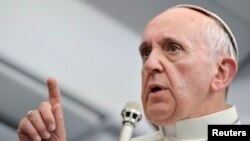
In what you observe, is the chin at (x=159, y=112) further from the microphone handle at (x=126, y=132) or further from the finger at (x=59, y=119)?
the finger at (x=59, y=119)

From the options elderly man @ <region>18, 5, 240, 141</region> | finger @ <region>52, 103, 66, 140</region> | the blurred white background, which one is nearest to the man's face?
elderly man @ <region>18, 5, 240, 141</region>

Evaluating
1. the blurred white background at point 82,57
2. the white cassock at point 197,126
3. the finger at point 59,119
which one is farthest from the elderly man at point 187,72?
the blurred white background at point 82,57

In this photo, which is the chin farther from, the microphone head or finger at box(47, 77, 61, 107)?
finger at box(47, 77, 61, 107)

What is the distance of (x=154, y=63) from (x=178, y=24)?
0.12 meters

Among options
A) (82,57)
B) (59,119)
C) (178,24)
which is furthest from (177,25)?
(82,57)

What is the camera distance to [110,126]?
1.74 meters

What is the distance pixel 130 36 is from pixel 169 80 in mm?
880

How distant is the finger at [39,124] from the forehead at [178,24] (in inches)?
11.6

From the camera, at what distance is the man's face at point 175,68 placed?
3.02 feet

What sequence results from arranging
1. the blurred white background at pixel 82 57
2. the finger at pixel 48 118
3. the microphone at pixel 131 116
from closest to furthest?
the finger at pixel 48 118
the microphone at pixel 131 116
the blurred white background at pixel 82 57

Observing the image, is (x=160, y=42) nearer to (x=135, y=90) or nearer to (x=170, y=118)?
(x=170, y=118)

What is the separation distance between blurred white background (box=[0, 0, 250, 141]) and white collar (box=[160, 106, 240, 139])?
0.74 meters

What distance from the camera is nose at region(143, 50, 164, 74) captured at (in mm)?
926

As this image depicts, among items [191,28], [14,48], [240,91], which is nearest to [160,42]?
[191,28]
